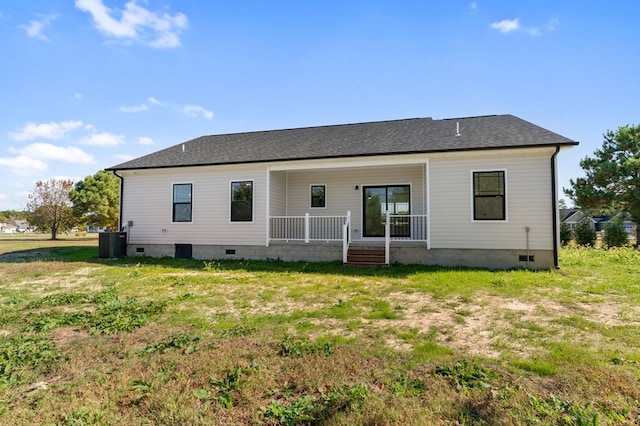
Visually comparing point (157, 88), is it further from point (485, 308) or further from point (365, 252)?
point (485, 308)

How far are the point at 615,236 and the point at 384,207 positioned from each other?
1259 cm

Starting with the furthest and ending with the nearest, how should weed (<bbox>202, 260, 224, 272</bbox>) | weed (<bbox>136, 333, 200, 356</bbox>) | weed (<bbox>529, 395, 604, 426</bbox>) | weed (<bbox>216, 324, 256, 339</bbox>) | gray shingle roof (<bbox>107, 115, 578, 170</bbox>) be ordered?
gray shingle roof (<bbox>107, 115, 578, 170</bbox>) → weed (<bbox>202, 260, 224, 272</bbox>) → weed (<bbox>216, 324, 256, 339</bbox>) → weed (<bbox>136, 333, 200, 356</bbox>) → weed (<bbox>529, 395, 604, 426</bbox>)

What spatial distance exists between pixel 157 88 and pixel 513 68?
11650 millimetres

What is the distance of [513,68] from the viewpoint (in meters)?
10.1

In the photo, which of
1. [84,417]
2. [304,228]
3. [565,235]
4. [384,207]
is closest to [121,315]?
[84,417]

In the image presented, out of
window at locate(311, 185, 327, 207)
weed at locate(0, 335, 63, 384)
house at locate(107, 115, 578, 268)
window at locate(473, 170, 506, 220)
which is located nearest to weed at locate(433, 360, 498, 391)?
weed at locate(0, 335, 63, 384)

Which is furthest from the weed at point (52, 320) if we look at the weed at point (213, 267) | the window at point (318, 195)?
the window at point (318, 195)

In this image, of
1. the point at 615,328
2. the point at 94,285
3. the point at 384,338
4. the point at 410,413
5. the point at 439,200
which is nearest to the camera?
the point at 410,413

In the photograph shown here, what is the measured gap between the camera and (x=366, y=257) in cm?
959

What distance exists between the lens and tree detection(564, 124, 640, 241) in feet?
53.8

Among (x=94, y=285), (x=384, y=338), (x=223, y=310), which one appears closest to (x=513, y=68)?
(x=384, y=338)

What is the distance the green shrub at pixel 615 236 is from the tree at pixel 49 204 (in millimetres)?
37183

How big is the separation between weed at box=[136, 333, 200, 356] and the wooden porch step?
602 centimetres

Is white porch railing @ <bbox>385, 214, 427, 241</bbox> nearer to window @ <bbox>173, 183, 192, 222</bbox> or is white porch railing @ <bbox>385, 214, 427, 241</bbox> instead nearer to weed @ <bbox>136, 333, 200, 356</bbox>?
window @ <bbox>173, 183, 192, 222</bbox>
